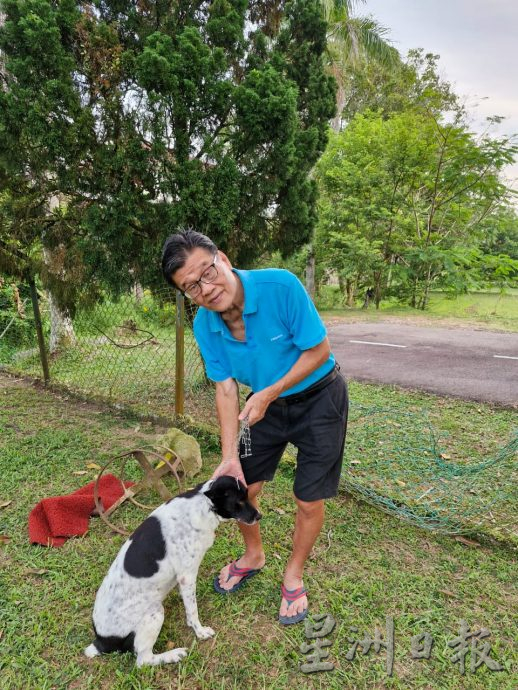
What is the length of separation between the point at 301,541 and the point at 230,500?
1.58 feet

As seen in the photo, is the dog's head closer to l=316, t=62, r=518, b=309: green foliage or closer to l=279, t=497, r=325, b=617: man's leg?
l=279, t=497, r=325, b=617: man's leg

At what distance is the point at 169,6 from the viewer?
3877 mm

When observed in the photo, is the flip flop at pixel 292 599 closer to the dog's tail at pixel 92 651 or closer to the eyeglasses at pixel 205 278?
the dog's tail at pixel 92 651

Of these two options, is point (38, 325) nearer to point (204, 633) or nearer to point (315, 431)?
point (204, 633)

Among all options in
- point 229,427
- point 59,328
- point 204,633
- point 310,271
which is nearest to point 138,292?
point 59,328

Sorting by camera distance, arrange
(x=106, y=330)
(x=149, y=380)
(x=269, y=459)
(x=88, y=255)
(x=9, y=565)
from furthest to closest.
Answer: (x=149, y=380)
(x=106, y=330)
(x=88, y=255)
(x=9, y=565)
(x=269, y=459)

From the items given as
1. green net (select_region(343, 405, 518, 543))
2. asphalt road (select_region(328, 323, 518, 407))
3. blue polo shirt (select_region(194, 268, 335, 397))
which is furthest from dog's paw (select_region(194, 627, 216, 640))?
asphalt road (select_region(328, 323, 518, 407))

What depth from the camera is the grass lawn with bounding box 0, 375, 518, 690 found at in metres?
1.73

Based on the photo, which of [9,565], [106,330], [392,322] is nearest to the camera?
[9,565]

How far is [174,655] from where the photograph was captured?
5.82ft

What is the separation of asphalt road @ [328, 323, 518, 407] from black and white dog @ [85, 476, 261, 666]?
4.20 m

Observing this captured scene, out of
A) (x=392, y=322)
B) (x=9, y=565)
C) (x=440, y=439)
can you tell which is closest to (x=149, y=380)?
(x=9, y=565)

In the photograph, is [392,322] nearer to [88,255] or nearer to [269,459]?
[88,255]

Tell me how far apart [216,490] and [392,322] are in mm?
10124
